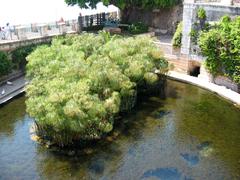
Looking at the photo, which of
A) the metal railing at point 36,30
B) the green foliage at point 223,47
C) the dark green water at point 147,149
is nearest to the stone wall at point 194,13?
the green foliage at point 223,47

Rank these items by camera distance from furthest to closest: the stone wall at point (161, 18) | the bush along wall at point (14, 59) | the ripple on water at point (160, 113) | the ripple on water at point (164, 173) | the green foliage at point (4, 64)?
the stone wall at point (161, 18), the bush along wall at point (14, 59), the green foliage at point (4, 64), the ripple on water at point (160, 113), the ripple on water at point (164, 173)

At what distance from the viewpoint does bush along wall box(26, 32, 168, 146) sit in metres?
26.2

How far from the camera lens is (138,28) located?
53.6 metres

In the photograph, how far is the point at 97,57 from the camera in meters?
33.8

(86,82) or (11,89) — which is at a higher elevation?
(86,82)

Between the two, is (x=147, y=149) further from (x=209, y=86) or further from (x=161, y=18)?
(x=161, y=18)

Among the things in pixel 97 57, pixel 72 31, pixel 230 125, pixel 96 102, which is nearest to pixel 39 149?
pixel 96 102

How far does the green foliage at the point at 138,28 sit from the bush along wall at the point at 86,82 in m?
13.4

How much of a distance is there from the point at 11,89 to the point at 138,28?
22895 mm

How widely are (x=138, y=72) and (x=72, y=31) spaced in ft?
63.0

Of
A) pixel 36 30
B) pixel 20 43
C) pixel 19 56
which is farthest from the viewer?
pixel 36 30

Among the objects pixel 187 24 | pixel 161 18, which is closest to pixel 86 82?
pixel 187 24

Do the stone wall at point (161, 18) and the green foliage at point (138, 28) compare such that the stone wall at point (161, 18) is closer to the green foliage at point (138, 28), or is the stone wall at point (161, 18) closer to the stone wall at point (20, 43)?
the green foliage at point (138, 28)

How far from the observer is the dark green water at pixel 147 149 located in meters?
24.8
